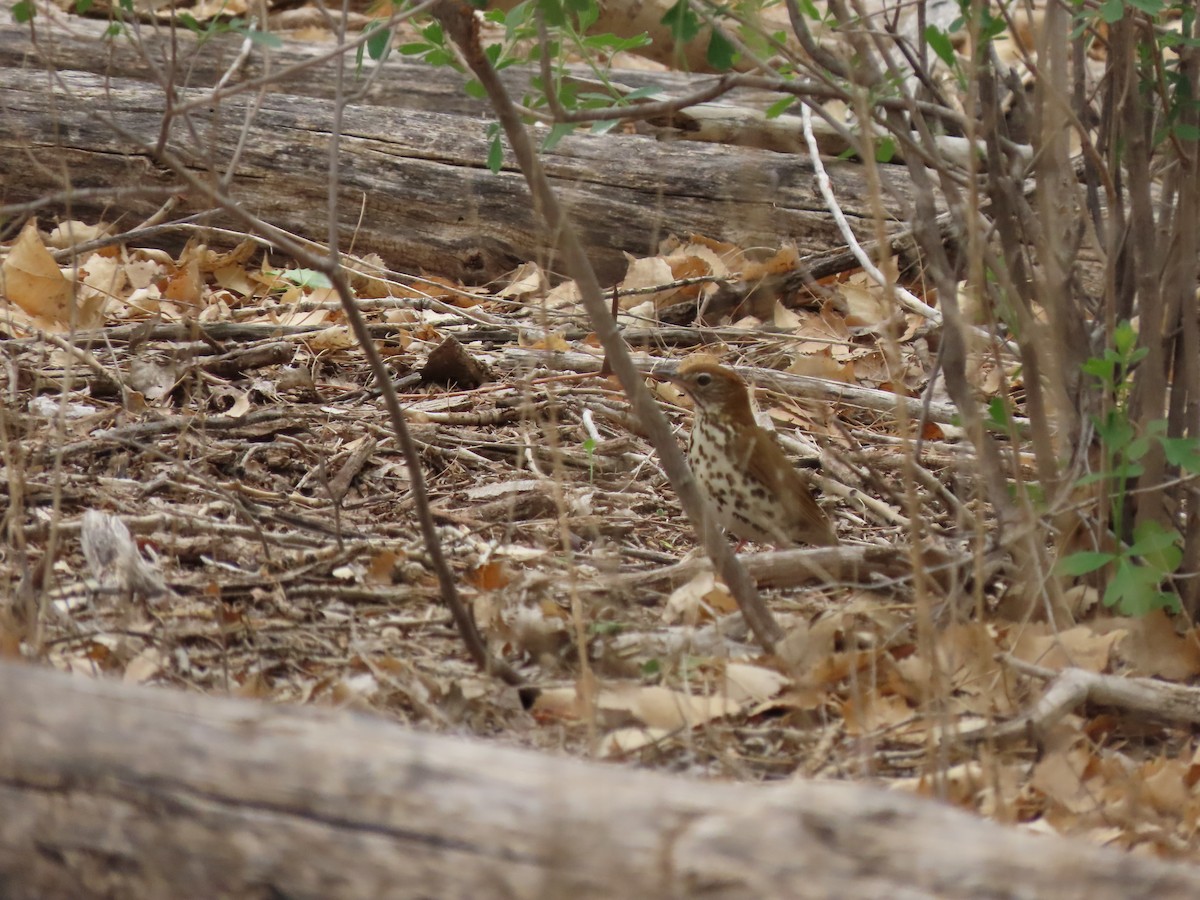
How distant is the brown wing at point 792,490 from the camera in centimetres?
374

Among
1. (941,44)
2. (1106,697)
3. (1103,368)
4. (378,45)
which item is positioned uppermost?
(941,44)

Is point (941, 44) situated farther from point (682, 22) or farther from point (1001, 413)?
point (1001, 413)

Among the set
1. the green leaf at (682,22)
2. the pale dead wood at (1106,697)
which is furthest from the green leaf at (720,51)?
the pale dead wood at (1106,697)

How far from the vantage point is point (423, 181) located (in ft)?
19.2

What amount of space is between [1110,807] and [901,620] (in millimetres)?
720

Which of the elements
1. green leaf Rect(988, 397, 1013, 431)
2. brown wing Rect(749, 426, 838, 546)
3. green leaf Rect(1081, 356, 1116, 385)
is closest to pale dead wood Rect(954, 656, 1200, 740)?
green leaf Rect(988, 397, 1013, 431)

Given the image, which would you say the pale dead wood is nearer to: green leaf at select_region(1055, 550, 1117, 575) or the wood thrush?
green leaf at select_region(1055, 550, 1117, 575)

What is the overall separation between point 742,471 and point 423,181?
2.55 meters

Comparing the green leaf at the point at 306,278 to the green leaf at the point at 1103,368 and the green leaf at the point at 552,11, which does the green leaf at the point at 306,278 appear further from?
the green leaf at the point at 1103,368

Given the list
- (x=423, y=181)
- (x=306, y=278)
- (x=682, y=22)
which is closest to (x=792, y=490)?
(x=682, y=22)

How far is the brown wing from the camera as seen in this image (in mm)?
3736

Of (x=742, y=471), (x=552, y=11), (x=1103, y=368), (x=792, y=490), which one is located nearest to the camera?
(x=552, y=11)

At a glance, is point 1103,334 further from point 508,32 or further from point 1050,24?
point 508,32

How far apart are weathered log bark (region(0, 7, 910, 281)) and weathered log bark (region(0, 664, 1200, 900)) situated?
4.16 m
